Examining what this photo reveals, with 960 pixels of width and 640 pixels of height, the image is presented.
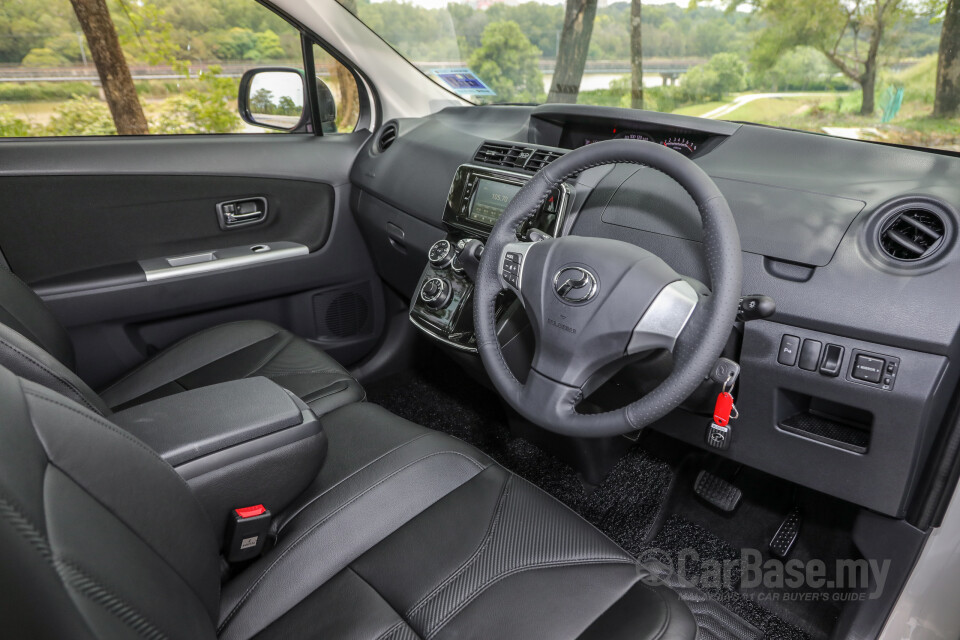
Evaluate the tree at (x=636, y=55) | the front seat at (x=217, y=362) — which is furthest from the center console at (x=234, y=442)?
the tree at (x=636, y=55)

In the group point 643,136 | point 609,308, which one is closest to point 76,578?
point 609,308

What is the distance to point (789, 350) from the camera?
1.13 m

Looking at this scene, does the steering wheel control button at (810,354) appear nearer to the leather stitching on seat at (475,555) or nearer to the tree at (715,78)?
the leather stitching on seat at (475,555)

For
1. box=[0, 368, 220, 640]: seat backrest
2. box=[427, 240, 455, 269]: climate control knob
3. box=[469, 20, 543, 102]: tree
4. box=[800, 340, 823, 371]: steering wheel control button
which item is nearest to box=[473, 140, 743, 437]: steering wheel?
box=[800, 340, 823, 371]: steering wheel control button

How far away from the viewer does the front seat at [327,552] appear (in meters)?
0.51

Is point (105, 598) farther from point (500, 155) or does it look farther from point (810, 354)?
point (500, 155)

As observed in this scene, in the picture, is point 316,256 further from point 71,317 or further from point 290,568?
point 290,568

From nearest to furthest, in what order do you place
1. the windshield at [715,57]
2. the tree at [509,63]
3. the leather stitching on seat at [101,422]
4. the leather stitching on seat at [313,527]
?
the leather stitching on seat at [101,422] → the leather stitching on seat at [313,527] → the windshield at [715,57] → the tree at [509,63]

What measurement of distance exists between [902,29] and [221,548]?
1.55m

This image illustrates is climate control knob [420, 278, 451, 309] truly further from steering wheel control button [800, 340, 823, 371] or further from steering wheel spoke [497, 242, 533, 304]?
steering wheel control button [800, 340, 823, 371]

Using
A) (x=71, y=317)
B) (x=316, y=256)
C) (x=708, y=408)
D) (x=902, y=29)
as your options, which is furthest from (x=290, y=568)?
(x=902, y=29)

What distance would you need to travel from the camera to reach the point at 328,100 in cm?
213

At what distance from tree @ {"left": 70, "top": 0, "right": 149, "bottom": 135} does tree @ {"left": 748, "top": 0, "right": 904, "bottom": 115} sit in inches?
66.5

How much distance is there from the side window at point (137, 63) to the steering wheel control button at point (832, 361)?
163cm
